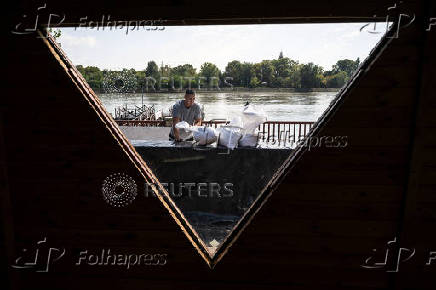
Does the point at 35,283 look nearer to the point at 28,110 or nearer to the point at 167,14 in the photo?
the point at 28,110

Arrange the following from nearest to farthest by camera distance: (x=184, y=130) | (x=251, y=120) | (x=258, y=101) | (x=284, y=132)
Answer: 1. (x=251, y=120)
2. (x=184, y=130)
3. (x=284, y=132)
4. (x=258, y=101)

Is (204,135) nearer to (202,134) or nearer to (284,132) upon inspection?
(202,134)

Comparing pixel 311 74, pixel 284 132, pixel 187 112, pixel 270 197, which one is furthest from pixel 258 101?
pixel 270 197

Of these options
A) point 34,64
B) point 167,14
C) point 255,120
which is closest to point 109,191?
point 34,64

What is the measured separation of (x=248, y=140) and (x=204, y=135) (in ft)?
2.21

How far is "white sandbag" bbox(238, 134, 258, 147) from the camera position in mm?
4352

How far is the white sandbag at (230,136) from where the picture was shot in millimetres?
4260

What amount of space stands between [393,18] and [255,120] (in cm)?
264

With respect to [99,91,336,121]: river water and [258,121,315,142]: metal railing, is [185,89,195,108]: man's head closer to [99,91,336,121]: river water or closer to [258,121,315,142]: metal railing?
[258,121,315,142]: metal railing

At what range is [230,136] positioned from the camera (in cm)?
427

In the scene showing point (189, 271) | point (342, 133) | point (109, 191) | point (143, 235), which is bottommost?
point (189, 271)

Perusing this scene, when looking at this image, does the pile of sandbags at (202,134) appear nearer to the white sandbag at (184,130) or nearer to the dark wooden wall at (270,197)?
the white sandbag at (184,130)

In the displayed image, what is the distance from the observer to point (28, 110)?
2.26m

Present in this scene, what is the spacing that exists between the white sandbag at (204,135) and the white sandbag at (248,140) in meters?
0.41
